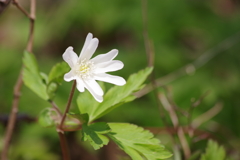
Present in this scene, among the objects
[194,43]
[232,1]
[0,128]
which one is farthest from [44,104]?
[232,1]

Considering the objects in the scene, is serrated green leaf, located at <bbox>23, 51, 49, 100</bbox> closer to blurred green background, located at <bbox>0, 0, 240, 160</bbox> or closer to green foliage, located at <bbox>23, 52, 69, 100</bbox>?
green foliage, located at <bbox>23, 52, 69, 100</bbox>

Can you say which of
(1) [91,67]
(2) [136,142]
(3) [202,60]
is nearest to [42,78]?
(1) [91,67]

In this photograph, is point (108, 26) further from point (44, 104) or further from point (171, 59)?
point (44, 104)

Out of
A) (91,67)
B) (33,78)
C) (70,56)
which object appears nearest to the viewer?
(70,56)

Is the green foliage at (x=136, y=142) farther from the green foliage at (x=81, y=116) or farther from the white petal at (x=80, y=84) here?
the white petal at (x=80, y=84)

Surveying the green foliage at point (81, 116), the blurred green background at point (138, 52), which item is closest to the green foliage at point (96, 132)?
the green foliage at point (81, 116)

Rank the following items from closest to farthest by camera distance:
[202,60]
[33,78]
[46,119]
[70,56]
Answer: [70,56]
[46,119]
[33,78]
[202,60]

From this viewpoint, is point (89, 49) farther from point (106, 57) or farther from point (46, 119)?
point (46, 119)
